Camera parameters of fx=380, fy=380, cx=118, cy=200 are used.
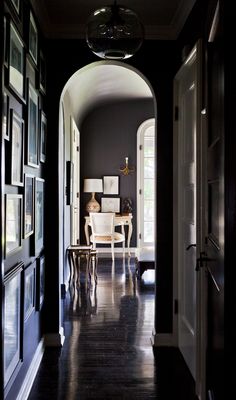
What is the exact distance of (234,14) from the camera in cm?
123

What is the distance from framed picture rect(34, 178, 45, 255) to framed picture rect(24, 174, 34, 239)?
137 mm

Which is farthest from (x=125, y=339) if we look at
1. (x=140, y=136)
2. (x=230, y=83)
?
(x=140, y=136)

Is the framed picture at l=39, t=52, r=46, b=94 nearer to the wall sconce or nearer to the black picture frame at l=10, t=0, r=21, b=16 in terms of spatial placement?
the black picture frame at l=10, t=0, r=21, b=16

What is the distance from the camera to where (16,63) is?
6.81ft

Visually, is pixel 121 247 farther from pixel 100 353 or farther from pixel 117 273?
pixel 100 353

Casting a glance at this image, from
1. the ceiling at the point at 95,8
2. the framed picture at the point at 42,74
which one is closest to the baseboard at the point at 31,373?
the framed picture at the point at 42,74

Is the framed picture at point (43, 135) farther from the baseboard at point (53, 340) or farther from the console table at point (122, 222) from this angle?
the console table at point (122, 222)

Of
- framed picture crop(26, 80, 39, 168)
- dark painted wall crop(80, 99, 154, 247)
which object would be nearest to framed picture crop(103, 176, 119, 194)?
dark painted wall crop(80, 99, 154, 247)

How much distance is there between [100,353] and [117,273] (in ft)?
10.3

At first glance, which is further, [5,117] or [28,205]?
[28,205]

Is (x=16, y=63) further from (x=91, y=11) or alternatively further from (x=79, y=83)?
(x=79, y=83)

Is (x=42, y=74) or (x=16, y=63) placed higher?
(x=42, y=74)

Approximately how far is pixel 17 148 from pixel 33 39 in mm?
936

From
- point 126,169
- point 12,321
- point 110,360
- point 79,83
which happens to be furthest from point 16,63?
point 126,169
